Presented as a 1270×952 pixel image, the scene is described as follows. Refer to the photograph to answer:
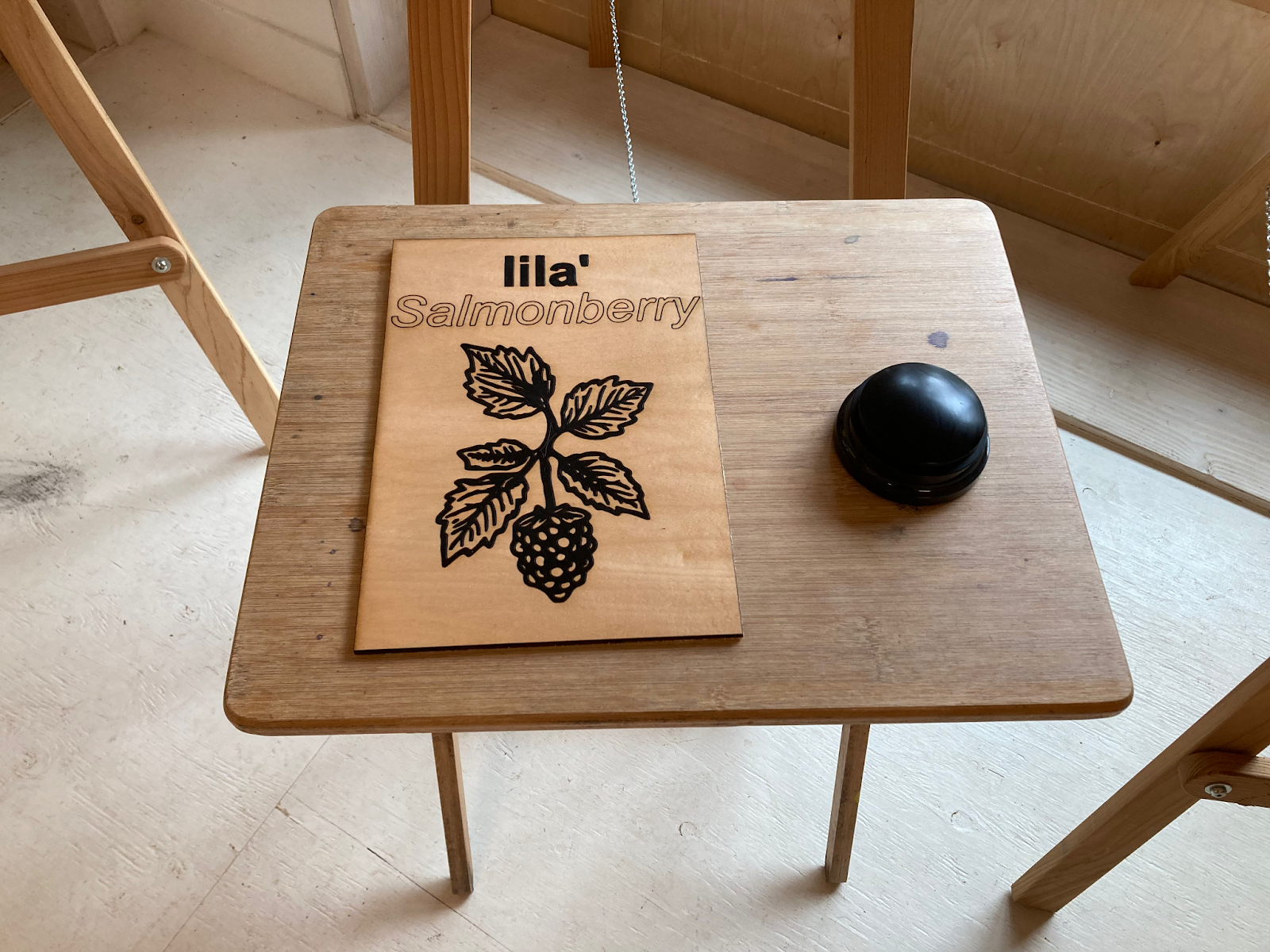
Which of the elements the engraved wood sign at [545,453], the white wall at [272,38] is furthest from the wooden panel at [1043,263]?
the engraved wood sign at [545,453]

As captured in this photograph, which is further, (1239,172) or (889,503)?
(1239,172)

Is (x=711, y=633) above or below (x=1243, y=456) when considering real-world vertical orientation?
above

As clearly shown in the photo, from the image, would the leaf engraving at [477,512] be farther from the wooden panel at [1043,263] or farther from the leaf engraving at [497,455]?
the wooden panel at [1043,263]

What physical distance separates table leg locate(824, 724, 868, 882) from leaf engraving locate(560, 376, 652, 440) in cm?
59

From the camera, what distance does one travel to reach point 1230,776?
855mm

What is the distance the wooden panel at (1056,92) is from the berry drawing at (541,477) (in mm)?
1365

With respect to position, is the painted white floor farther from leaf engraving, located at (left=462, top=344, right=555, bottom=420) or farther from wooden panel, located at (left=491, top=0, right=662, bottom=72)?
wooden panel, located at (left=491, top=0, right=662, bottom=72)

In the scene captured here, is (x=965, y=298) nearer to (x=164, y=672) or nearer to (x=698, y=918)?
(x=698, y=918)

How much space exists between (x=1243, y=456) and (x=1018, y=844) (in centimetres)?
94

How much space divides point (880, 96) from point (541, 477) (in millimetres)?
581

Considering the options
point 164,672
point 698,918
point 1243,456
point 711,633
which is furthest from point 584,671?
point 1243,456

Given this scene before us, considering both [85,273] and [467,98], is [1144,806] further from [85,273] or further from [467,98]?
[85,273]

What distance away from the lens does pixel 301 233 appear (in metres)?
2.03

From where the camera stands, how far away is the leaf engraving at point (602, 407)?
794mm
